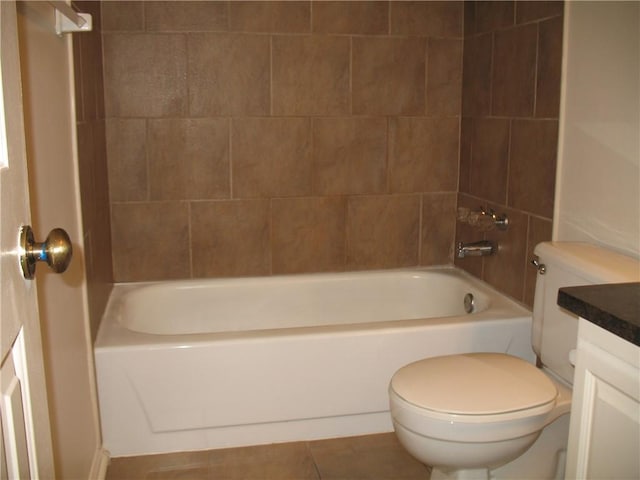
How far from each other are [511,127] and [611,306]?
5.37 ft

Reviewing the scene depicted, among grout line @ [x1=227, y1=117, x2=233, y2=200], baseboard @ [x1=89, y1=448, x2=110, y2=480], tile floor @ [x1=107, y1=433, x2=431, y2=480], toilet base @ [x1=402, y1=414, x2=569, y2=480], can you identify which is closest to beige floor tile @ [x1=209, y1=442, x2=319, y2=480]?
tile floor @ [x1=107, y1=433, x2=431, y2=480]

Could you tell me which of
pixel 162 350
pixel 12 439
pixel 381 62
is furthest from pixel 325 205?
pixel 12 439

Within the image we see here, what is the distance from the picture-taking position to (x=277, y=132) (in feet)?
10.2

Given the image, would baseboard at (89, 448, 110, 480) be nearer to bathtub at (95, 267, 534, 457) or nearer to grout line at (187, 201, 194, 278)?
bathtub at (95, 267, 534, 457)

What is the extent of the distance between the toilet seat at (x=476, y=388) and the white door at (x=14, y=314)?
1.18m

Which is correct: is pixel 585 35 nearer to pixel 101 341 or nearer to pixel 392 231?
pixel 392 231

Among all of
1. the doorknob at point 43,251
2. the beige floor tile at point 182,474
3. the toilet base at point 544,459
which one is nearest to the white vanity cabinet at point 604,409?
the toilet base at point 544,459

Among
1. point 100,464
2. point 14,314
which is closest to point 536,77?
point 100,464

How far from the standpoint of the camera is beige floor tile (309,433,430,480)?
2373 mm

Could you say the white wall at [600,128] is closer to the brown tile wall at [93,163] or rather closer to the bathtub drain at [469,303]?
the bathtub drain at [469,303]

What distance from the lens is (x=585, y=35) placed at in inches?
88.3

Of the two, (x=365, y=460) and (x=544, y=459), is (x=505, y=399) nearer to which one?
(x=544, y=459)

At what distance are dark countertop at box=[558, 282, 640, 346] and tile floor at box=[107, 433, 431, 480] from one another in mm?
1242

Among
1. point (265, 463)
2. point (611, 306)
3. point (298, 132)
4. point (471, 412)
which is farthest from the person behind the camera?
point (298, 132)
